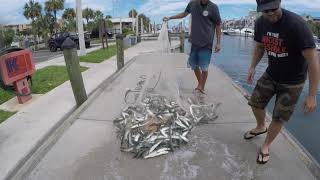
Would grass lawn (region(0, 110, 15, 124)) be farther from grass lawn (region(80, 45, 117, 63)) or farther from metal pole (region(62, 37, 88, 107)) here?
grass lawn (region(80, 45, 117, 63))

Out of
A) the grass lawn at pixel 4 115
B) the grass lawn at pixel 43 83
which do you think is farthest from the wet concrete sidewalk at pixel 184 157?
the grass lawn at pixel 43 83

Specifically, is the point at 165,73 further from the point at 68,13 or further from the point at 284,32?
the point at 68,13

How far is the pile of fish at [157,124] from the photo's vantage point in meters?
4.38

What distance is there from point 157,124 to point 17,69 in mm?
4035

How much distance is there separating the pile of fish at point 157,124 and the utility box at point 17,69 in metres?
2.79

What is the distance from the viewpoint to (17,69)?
7.63 metres

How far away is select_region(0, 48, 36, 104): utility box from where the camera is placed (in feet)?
23.3

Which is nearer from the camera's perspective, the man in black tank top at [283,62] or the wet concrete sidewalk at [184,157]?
the man in black tank top at [283,62]

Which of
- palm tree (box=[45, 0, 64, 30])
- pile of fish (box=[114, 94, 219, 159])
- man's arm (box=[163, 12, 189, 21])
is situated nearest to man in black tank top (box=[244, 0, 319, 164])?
pile of fish (box=[114, 94, 219, 159])

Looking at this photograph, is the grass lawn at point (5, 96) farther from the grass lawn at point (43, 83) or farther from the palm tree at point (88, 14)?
the palm tree at point (88, 14)

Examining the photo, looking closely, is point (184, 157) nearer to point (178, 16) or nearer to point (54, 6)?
point (178, 16)

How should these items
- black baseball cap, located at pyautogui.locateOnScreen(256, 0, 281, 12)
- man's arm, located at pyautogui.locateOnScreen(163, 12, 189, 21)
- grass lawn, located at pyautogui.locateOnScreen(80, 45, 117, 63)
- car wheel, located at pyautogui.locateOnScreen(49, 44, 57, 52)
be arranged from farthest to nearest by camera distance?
car wheel, located at pyautogui.locateOnScreen(49, 44, 57, 52)
grass lawn, located at pyautogui.locateOnScreen(80, 45, 117, 63)
man's arm, located at pyautogui.locateOnScreen(163, 12, 189, 21)
black baseball cap, located at pyautogui.locateOnScreen(256, 0, 281, 12)

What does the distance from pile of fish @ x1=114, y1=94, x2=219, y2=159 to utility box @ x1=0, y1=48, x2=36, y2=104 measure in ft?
9.15

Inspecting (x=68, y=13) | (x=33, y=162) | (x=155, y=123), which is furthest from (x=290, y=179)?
(x=68, y=13)
